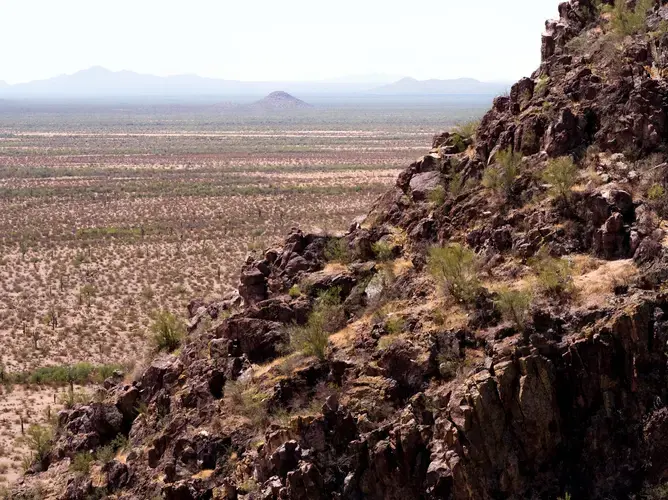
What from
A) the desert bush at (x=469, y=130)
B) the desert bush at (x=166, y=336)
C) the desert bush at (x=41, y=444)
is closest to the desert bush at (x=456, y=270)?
the desert bush at (x=469, y=130)

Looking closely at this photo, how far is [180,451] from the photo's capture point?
57.0ft

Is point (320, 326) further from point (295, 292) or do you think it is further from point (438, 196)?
point (438, 196)

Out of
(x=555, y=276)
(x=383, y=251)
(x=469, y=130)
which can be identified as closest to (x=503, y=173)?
(x=383, y=251)

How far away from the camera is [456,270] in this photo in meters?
17.5

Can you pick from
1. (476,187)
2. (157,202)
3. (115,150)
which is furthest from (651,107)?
(115,150)

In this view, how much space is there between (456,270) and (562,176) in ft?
11.5

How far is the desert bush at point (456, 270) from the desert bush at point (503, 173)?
2.21 metres

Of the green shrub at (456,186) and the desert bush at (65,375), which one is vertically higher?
the green shrub at (456,186)

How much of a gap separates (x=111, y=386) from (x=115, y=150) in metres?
117

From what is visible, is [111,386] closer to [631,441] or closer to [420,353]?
[420,353]

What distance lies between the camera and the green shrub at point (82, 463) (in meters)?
19.2

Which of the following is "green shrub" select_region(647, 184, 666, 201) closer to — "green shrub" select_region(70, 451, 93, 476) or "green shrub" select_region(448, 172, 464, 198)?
"green shrub" select_region(448, 172, 464, 198)

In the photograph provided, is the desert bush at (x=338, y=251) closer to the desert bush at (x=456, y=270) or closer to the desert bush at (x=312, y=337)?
the desert bush at (x=312, y=337)

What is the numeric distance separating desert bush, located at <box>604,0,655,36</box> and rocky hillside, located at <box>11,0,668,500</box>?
56mm
